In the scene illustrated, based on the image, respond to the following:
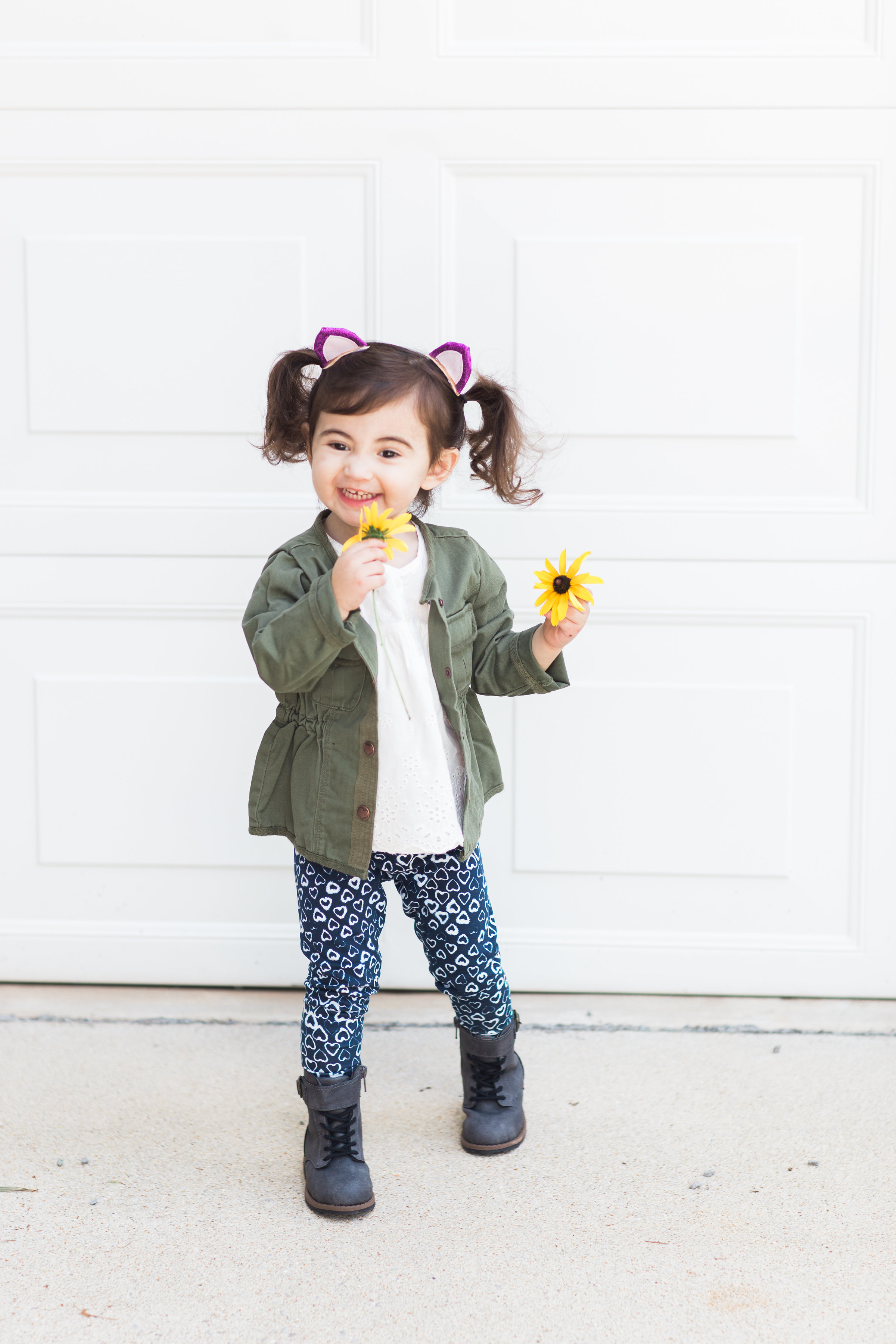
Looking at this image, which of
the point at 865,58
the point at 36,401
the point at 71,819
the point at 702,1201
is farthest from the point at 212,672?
the point at 865,58

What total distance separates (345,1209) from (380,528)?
0.90 m

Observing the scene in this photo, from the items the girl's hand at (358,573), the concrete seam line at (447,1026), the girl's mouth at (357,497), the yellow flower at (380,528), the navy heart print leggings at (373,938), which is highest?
the girl's mouth at (357,497)

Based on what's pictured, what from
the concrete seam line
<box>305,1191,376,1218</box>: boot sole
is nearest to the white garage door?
the concrete seam line

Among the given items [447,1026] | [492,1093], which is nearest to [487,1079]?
[492,1093]

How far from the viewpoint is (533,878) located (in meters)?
2.20

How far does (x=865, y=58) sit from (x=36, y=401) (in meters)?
1.63

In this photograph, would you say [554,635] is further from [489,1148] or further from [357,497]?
[489,1148]

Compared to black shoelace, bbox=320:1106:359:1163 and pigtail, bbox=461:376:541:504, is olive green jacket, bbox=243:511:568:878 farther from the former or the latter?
black shoelace, bbox=320:1106:359:1163

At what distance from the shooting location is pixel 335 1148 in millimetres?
1555

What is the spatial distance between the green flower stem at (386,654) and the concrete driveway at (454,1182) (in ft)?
2.22

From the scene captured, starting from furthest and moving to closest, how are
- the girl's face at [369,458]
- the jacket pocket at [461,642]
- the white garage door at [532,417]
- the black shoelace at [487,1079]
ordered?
1. the white garage door at [532,417]
2. the black shoelace at [487,1079]
3. the jacket pocket at [461,642]
4. the girl's face at [369,458]

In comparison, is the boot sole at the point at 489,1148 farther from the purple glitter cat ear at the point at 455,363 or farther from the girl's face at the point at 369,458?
the purple glitter cat ear at the point at 455,363

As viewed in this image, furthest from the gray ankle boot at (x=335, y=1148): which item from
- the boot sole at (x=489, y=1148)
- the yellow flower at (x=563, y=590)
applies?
the yellow flower at (x=563, y=590)

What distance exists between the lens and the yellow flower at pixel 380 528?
A: 4.51ft
